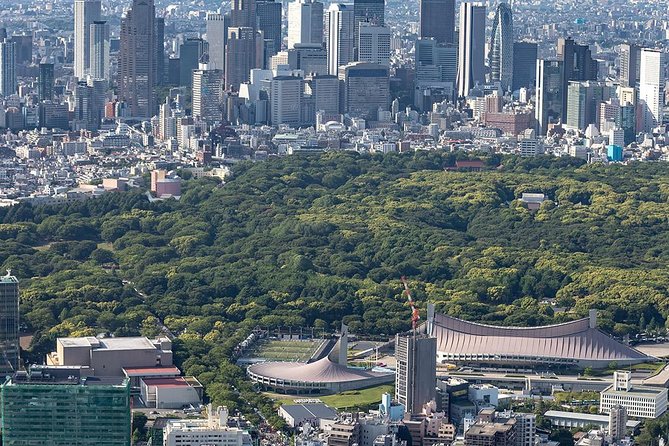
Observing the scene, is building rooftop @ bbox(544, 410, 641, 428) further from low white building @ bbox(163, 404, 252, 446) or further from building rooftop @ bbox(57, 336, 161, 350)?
building rooftop @ bbox(57, 336, 161, 350)

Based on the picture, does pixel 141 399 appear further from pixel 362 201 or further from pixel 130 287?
pixel 362 201

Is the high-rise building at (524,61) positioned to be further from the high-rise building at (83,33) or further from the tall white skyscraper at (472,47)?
the high-rise building at (83,33)

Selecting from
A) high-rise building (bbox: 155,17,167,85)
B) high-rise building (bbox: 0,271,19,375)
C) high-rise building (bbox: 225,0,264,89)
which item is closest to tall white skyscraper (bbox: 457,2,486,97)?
high-rise building (bbox: 225,0,264,89)

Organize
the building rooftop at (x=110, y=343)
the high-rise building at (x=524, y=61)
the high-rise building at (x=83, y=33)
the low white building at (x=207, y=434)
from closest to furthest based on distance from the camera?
the low white building at (x=207, y=434), the building rooftop at (x=110, y=343), the high-rise building at (x=524, y=61), the high-rise building at (x=83, y=33)

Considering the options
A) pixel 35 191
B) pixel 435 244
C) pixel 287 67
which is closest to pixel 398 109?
pixel 287 67

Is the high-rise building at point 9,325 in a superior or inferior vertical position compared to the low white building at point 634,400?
superior

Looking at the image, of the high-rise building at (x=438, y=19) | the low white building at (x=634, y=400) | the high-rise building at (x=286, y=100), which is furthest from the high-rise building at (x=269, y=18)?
the low white building at (x=634, y=400)

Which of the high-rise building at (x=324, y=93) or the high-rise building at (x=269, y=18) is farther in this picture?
the high-rise building at (x=269, y=18)
